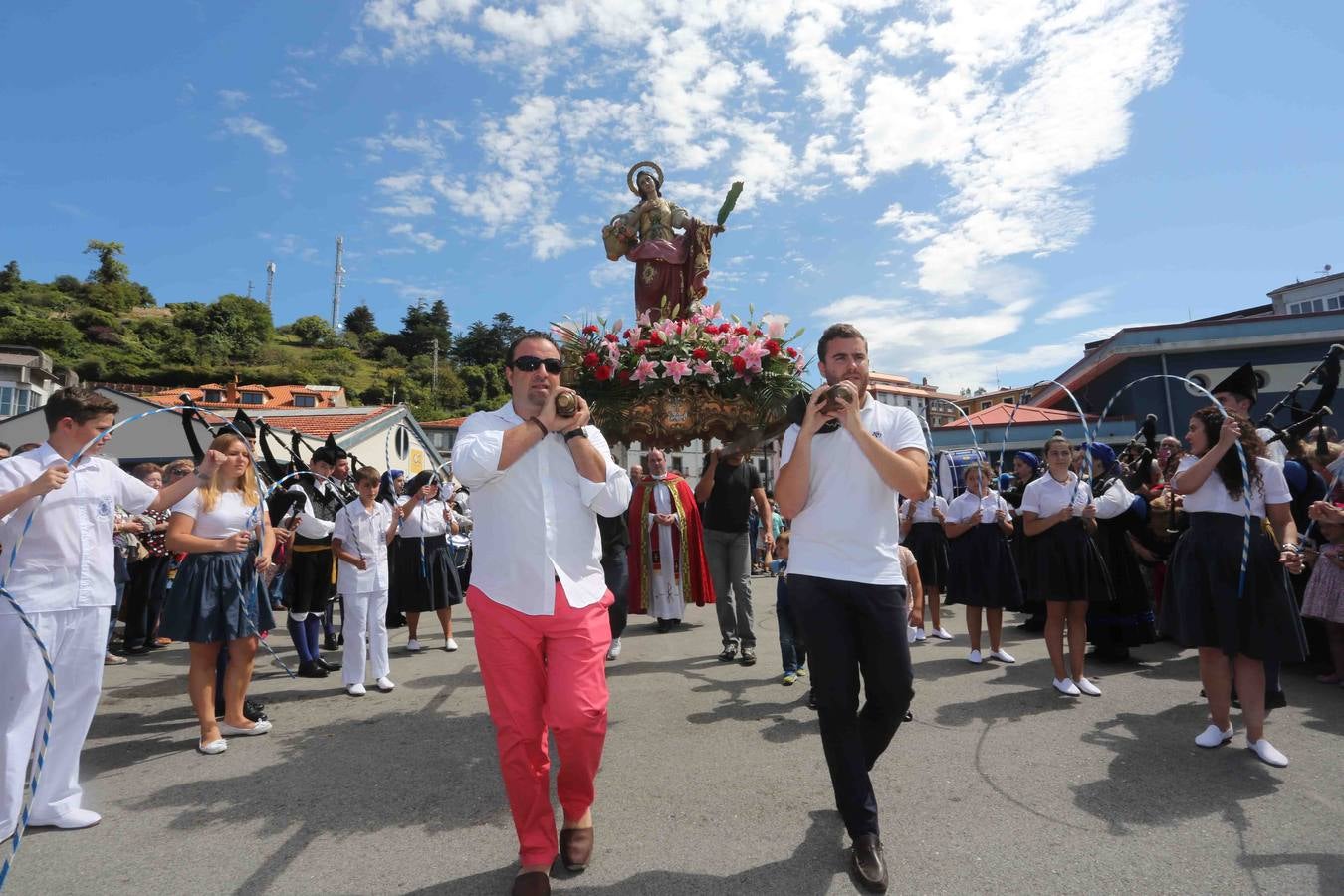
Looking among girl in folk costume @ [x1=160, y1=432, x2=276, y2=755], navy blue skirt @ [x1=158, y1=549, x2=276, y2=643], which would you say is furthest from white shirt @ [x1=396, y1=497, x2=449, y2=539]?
navy blue skirt @ [x1=158, y1=549, x2=276, y2=643]

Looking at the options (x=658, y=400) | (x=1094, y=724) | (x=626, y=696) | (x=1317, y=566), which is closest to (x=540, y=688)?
(x=658, y=400)

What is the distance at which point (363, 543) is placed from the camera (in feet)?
19.5

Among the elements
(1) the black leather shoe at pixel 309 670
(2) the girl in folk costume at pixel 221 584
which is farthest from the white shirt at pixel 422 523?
(2) the girl in folk costume at pixel 221 584

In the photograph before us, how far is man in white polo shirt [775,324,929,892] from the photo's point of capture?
2729 millimetres

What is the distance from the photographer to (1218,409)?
4129 millimetres

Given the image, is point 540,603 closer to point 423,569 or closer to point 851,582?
point 851,582

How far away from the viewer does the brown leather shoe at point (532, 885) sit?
2486 mm

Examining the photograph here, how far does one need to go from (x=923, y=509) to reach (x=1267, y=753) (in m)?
4.51

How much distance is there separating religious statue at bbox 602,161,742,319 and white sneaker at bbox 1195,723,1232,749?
4.75m

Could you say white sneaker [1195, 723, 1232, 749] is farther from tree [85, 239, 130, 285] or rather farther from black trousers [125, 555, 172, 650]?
tree [85, 239, 130, 285]

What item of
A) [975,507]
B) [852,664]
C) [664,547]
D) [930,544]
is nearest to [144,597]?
[664,547]

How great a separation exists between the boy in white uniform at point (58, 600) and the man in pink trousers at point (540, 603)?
2195 millimetres

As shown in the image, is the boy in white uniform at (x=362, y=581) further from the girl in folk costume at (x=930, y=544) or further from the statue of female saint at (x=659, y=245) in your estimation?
the girl in folk costume at (x=930, y=544)

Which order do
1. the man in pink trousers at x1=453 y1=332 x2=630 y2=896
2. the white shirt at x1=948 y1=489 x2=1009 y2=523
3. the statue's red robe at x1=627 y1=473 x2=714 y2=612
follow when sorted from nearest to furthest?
the man in pink trousers at x1=453 y1=332 x2=630 y2=896, the white shirt at x1=948 y1=489 x2=1009 y2=523, the statue's red robe at x1=627 y1=473 x2=714 y2=612
